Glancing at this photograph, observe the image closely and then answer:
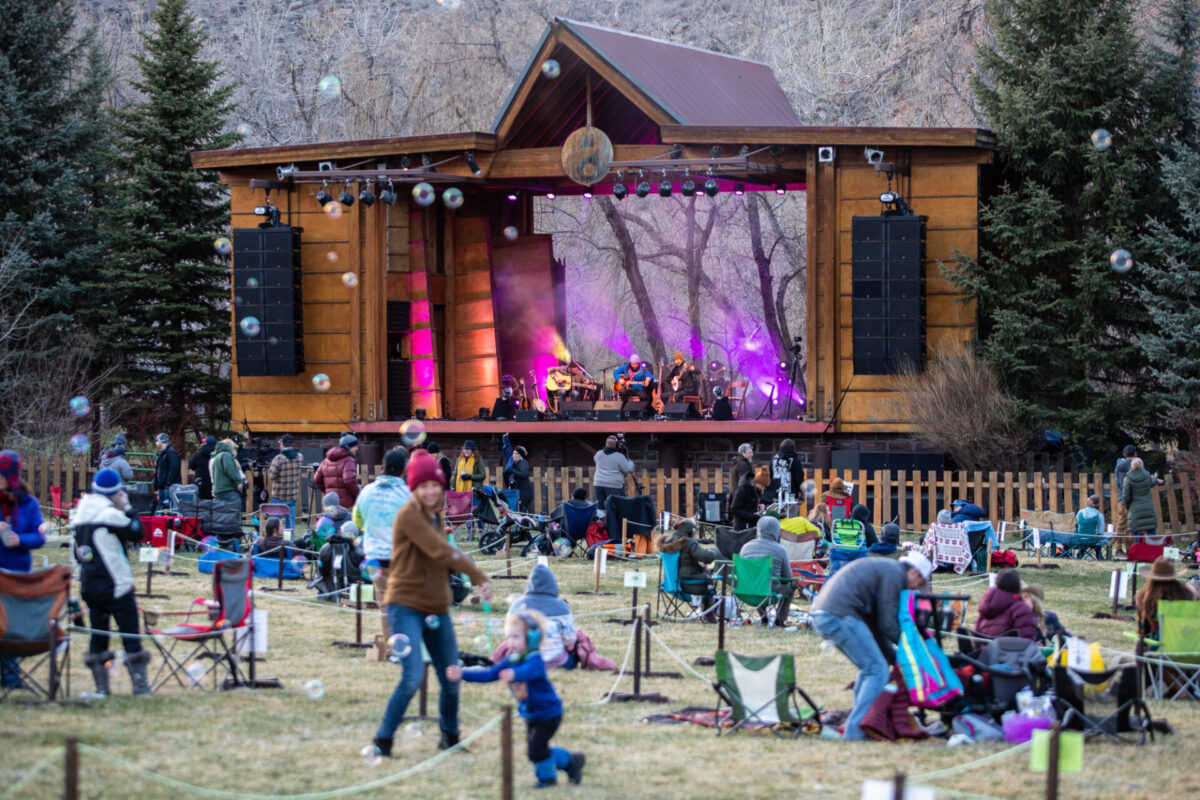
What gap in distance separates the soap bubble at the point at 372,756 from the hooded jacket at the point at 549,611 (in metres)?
1.63

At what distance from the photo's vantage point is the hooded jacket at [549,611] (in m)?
8.86

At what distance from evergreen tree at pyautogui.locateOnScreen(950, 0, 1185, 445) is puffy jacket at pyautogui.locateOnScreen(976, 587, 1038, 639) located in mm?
11520

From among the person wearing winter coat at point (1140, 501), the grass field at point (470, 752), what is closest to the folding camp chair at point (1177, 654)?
the grass field at point (470, 752)

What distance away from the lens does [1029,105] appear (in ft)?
67.9

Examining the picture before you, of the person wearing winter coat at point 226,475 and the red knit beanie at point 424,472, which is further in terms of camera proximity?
the person wearing winter coat at point 226,475

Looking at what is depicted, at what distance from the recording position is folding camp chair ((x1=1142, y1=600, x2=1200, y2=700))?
355 inches

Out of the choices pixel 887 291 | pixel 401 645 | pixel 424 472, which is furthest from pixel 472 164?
pixel 401 645

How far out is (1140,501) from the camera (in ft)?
51.7

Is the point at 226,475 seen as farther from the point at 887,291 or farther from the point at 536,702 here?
the point at 887,291

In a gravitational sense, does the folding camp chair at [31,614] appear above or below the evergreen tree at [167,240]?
below

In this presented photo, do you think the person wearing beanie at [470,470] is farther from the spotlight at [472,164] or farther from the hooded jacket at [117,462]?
the spotlight at [472,164]

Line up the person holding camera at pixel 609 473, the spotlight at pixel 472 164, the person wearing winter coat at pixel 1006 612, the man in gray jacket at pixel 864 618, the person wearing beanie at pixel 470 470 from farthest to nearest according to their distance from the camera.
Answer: the spotlight at pixel 472 164 → the person wearing beanie at pixel 470 470 → the person holding camera at pixel 609 473 → the person wearing winter coat at pixel 1006 612 → the man in gray jacket at pixel 864 618

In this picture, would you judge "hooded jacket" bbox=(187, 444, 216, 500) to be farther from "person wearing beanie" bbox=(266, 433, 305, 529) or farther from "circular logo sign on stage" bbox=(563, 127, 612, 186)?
"circular logo sign on stage" bbox=(563, 127, 612, 186)

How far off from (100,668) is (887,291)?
45.6 ft
